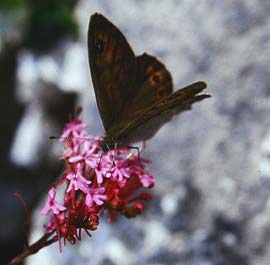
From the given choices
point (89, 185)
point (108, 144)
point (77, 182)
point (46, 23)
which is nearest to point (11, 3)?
point (46, 23)

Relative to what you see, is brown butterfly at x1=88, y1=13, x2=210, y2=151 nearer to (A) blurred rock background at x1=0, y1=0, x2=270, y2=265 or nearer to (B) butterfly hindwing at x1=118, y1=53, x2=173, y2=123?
(B) butterfly hindwing at x1=118, y1=53, x2=173, y2=123

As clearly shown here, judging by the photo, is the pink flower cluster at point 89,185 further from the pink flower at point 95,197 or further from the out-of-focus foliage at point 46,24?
the out-of-focus foliage at point 46,24

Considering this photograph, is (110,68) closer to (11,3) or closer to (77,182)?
(77,182)

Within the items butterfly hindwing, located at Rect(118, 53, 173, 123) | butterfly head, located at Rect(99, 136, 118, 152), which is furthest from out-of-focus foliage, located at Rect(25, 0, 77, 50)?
butterfly head, located at Rect(99, 136, 118, 152)

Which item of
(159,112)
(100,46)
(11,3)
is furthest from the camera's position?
(11,3)

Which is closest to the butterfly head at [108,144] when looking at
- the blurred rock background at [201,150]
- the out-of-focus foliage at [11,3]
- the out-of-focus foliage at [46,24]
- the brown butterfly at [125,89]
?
the brown butterfly at [125,89]

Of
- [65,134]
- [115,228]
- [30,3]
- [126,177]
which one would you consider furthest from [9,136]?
[126,177]
